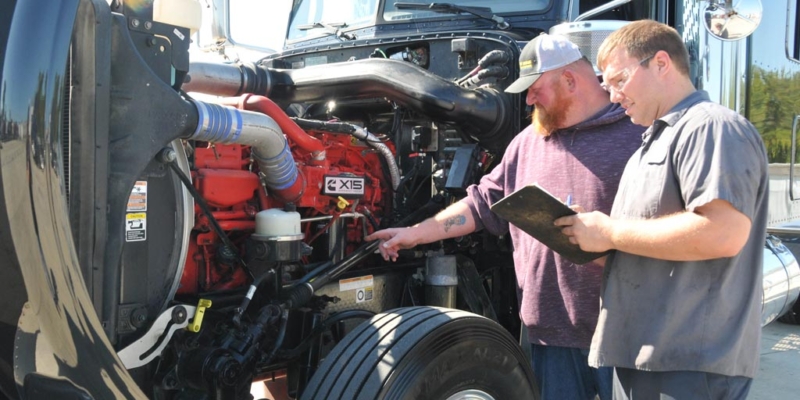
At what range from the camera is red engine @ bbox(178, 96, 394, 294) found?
106 inches

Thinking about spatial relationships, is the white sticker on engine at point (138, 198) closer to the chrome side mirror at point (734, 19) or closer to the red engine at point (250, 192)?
the red engine at point (250, 192)

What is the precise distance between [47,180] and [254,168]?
48.7 inches

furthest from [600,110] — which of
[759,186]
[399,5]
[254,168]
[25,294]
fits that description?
[25,294]

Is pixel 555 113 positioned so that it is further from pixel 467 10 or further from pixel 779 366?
pixel 779 366

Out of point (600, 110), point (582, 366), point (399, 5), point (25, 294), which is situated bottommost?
point (582, 366)

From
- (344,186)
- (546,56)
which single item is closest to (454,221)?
(344,186)

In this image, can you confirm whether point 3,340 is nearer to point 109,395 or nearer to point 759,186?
point 109,395

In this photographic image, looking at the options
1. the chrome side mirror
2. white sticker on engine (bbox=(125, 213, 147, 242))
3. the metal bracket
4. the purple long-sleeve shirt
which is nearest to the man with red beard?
the purple long-sleeve shirt

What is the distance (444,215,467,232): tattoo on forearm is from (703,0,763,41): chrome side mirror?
54.3 inches

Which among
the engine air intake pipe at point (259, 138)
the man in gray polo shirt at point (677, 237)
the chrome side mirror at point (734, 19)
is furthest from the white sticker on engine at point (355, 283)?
the chrome side mirror at point (734, 19)

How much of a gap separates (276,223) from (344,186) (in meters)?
0.51

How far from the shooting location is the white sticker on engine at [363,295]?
128 inches

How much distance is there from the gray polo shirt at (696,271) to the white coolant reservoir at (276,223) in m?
1.16

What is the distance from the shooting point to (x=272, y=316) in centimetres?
264
